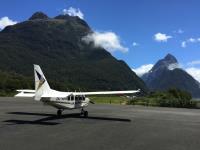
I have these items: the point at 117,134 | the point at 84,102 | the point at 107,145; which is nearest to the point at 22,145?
the point at 107,145

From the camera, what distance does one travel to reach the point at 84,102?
34.5 metres

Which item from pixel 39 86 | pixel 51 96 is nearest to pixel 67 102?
pixel 51 96

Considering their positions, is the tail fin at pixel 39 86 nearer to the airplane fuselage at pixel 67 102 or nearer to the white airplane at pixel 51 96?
the white airplane at pixel 51 96

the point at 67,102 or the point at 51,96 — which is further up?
the point at 51,96

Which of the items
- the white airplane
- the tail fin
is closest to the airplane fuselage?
the white airplane

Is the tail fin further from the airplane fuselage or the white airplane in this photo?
the airplane fuselage

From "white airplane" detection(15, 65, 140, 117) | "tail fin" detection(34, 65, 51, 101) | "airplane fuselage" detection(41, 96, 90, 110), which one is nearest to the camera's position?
"tail fin" detection(34, 65, 51, 101)

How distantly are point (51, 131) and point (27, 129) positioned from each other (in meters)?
1.73

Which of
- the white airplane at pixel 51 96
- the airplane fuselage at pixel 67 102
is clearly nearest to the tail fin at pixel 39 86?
the white airplane at pixel 51 96

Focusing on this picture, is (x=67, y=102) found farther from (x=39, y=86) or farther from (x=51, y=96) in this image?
(x=39, y=86)

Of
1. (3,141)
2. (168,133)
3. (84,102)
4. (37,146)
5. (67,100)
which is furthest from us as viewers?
(84,102)

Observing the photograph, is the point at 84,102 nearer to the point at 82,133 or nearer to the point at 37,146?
the point at 82,133

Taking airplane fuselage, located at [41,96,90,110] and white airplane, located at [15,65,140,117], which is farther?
airplane fuselage, located at [41,96,90,110]

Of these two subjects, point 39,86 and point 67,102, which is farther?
point 67,102
